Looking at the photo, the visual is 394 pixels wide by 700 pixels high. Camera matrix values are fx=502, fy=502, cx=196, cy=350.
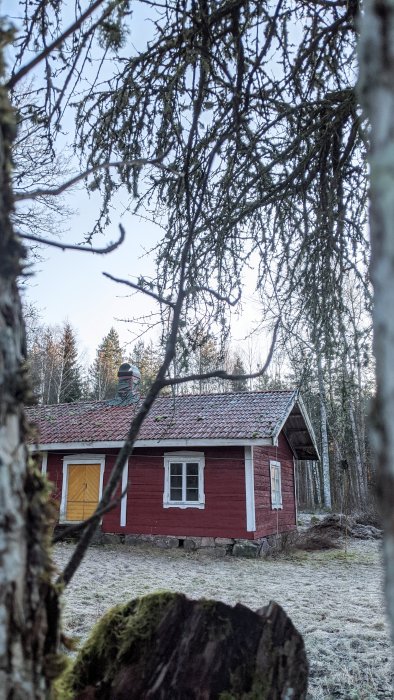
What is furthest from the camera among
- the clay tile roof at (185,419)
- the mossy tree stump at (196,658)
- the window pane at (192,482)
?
the window pane at (192,482)

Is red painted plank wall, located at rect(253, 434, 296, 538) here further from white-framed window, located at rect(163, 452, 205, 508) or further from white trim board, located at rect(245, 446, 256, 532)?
white-framed window, located at rect(163, 452, 205, 508)

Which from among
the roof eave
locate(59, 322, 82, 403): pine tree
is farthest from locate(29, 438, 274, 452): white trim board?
locate(59, 322, 82, 403): pine tree

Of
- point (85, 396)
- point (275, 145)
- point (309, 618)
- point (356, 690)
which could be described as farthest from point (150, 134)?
point (85, 396)

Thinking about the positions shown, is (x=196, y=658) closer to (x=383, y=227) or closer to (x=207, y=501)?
(x=383, y=227)

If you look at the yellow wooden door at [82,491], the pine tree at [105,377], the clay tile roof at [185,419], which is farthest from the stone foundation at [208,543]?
the pine tree at [105,377]

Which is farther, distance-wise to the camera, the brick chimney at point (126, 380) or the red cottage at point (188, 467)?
the brick chimney at point (126, 380)

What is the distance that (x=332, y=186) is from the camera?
3811 mm

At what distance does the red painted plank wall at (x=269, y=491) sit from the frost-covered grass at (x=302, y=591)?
112 cm

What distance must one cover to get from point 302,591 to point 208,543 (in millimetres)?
4844

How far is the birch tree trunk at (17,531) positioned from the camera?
783 mm

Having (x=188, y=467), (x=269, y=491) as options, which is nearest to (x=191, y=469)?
(x=188, y=467)

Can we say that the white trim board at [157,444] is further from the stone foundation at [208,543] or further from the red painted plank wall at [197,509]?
the stone foundation at [208,543]

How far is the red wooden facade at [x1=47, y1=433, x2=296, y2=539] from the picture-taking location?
12.0 metres

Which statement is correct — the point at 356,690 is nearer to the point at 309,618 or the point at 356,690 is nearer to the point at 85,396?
the point at 309,618
